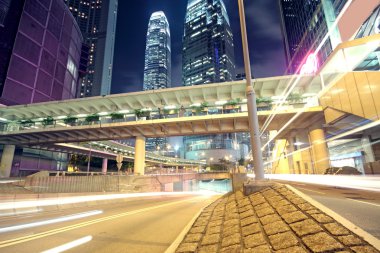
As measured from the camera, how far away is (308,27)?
60688 millimetres

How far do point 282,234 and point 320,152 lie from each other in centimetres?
2519

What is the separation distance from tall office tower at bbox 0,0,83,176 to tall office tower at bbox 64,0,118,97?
9530 cm

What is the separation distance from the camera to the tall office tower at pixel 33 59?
57.0 meters

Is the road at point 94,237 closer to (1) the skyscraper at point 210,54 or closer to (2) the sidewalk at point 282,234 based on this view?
(2) the sidewalk at point 282,234

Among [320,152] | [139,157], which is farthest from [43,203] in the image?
[320,152]

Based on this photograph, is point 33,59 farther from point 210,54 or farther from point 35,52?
point 210,54

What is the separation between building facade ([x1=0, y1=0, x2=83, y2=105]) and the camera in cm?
5847

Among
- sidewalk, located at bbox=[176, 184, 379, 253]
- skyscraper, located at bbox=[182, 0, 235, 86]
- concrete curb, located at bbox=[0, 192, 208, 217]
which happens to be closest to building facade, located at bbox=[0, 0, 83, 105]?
concrete curb, located at bbox=[0, 192, 208, 217]

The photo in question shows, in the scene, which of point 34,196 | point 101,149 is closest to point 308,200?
point 34,196

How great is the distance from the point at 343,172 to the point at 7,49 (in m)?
83.2

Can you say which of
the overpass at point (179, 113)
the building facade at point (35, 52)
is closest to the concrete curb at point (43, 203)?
the overpass at point (179, 113)

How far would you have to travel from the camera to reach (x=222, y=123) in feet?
93.8

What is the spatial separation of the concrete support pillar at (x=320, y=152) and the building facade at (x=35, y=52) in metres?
73.6

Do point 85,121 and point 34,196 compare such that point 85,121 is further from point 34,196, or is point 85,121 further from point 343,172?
point 343,172
